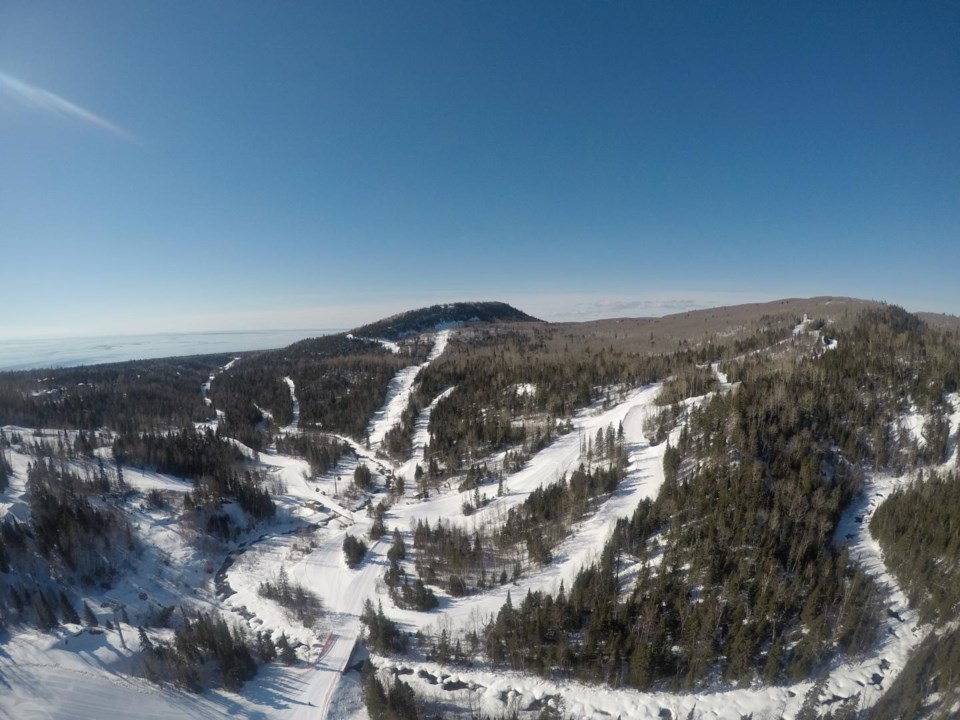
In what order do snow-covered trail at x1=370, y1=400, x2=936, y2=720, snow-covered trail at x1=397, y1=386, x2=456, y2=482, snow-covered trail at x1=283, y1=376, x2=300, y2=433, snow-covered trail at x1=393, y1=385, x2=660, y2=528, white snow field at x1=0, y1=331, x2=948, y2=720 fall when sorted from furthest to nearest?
snow-covered trail at x1=283, y1=376, x2=300, y2=433
snow-covered trail at x1=397, y1=386, x2=456, y2=482
snow-covered trail at x1=393, y1=385, x2=660, y2=528
white snow field at x1=0, y1=331, x2=948, y2=720
snow-covered trail at x1=370, y1=400, x2=936, y2=720

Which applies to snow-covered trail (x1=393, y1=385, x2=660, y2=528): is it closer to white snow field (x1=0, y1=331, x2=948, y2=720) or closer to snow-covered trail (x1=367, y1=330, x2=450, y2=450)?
white snow field (x1=0, y1=331, x2=948, y2=720)

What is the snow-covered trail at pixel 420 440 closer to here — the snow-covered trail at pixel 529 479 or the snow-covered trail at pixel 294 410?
the snow-covered trail at pixel 529 479

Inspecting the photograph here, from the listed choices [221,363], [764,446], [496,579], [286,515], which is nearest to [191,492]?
[286,515]

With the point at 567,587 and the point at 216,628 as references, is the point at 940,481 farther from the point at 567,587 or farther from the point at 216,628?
the point at 216,628

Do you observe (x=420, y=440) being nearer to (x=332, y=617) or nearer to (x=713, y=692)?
(x=332, y=617)

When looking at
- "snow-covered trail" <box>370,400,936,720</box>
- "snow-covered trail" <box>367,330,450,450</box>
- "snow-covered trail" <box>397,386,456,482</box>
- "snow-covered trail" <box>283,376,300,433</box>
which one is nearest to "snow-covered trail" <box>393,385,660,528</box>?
"snow-covered trail" <box>370,400,936,720</box>

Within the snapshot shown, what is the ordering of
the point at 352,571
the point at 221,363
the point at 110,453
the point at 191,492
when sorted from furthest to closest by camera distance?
the point at 221,363 → the point at 110,453 → the point at 191,492 → the point at 352,571
